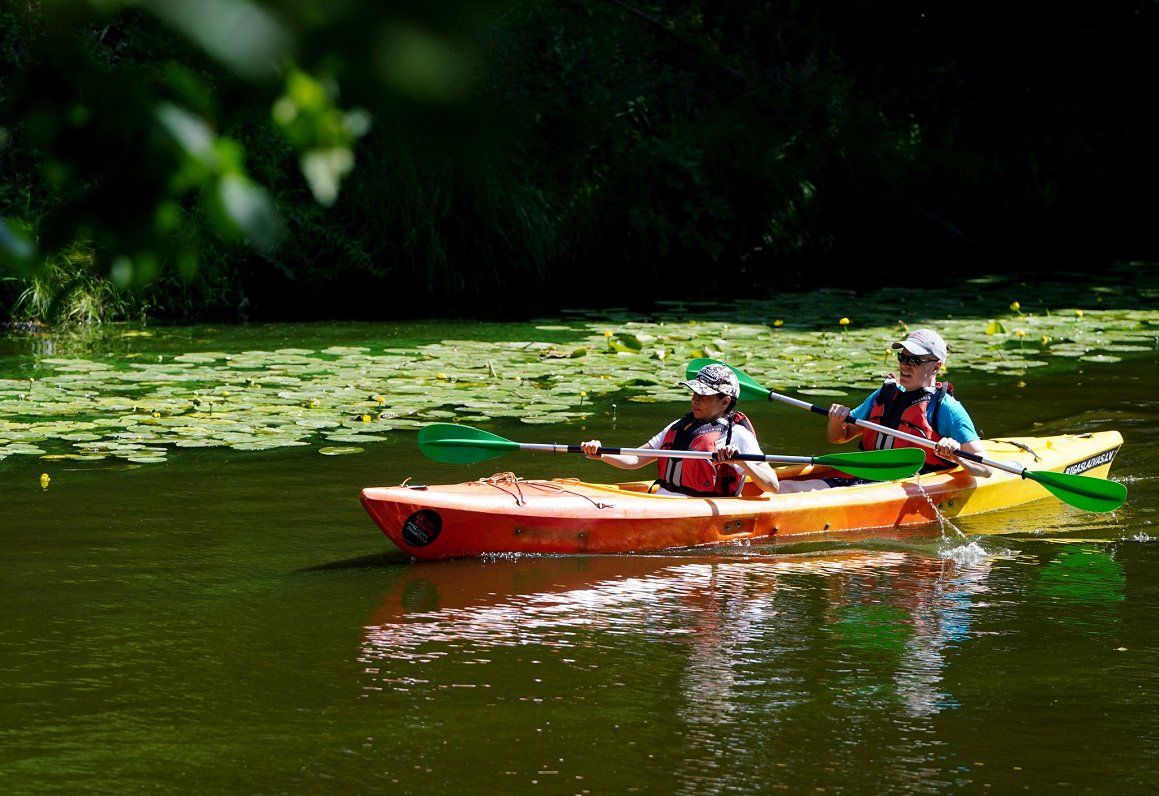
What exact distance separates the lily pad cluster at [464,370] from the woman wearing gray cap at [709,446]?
1869mm

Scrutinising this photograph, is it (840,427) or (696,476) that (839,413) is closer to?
(840,427)

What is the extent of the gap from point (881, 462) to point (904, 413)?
1.56 feet

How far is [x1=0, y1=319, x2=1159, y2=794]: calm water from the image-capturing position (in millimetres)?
3973

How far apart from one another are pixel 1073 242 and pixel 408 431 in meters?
14.1

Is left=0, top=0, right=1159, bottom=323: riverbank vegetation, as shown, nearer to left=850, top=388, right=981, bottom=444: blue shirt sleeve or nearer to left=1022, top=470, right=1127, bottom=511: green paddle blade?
left=850, top=388, right=981, bottom=444: blue shirt sleeve

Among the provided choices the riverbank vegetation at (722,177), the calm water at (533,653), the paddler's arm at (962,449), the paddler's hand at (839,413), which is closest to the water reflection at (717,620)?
the calm water at (533,653)

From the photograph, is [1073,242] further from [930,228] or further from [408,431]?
[408,431]

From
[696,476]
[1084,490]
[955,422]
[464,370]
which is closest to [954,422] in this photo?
[955,422]

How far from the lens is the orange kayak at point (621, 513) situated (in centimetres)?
610

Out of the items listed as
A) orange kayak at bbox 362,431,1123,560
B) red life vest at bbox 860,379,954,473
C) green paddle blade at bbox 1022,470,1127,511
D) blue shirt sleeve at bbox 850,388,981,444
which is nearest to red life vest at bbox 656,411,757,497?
orange kayak at bbox 362,431,1123,560

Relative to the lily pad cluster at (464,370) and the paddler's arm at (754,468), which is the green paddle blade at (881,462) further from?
the lily pad cluster at (464,370)

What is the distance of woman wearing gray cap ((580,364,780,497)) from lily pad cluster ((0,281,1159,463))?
6.13 ft

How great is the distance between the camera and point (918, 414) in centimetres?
711

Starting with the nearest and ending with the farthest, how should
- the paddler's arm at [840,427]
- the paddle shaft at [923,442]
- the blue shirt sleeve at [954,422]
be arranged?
the paddle shaft at [923,442]
the blue shirt sleeve at [954,422]
the paddler's arm at [840,427]
